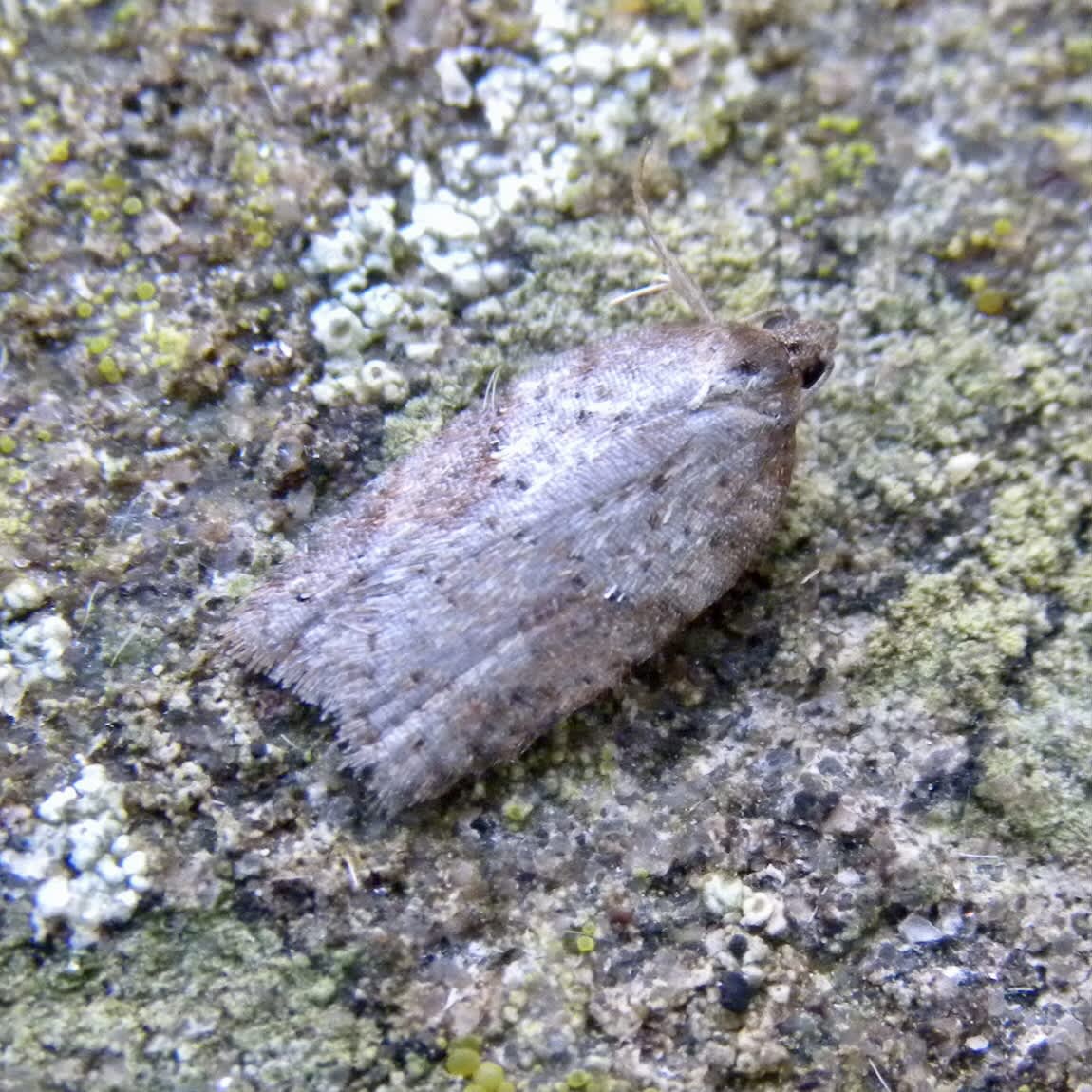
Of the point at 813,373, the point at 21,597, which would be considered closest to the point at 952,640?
the point at 813,373

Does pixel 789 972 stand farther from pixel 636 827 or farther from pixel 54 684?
pixel 54 684

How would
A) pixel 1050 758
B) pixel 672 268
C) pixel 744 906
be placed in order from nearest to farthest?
pixel 744 906, pixel 1050 758, pixel 672 268

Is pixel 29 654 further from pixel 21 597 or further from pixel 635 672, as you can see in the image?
pixel 635 672

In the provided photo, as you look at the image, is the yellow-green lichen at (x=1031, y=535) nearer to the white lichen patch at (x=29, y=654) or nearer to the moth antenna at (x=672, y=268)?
the moth antenna at (x=672, y=268)

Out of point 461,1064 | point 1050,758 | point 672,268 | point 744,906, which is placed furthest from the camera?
point 672,268

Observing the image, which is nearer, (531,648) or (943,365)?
(531,648)

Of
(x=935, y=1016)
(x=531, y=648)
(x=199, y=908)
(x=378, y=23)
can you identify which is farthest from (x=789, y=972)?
(x=378, y=23)

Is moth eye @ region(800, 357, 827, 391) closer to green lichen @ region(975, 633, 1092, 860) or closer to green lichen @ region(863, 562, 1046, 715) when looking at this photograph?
green lichen @ region(863, 562, 1046, 715)
